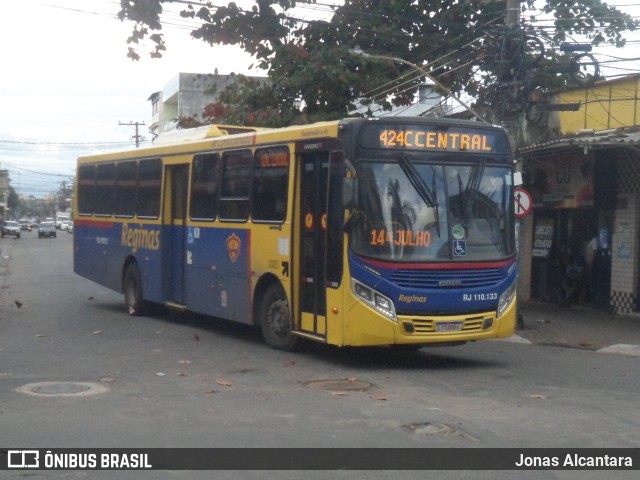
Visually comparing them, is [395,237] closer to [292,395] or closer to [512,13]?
[292,395]

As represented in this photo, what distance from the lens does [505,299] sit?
13141 mm

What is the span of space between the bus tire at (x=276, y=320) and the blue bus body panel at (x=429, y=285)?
2013 millimetres

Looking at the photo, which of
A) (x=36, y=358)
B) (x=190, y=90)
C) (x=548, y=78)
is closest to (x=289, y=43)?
(x=548, y=78)

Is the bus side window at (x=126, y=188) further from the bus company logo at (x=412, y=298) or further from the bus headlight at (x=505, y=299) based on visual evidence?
the bus headlight at (x=505, y=299)

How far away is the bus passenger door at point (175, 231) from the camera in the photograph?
1750cm

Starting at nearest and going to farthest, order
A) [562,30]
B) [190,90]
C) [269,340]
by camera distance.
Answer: [269,340] → [562,30] → [190,90]

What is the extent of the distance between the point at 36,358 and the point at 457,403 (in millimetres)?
6186

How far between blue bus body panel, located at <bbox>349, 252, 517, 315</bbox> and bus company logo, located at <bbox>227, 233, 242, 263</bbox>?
337 cm

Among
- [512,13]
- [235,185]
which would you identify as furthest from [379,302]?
[512,13]

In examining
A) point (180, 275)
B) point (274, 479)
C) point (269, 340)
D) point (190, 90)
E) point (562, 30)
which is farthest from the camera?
point (190, 90)

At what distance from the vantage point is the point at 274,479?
717cm

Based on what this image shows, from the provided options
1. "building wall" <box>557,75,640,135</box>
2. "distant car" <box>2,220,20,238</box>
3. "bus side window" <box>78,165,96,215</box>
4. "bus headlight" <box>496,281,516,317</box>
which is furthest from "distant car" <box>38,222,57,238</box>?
"bus headlight" <box>496,281,516,317</box>

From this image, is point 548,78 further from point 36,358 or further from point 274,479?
point 274,479

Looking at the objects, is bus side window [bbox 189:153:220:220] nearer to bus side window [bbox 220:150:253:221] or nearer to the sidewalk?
bus side window [bbox 220:150:253:221]
